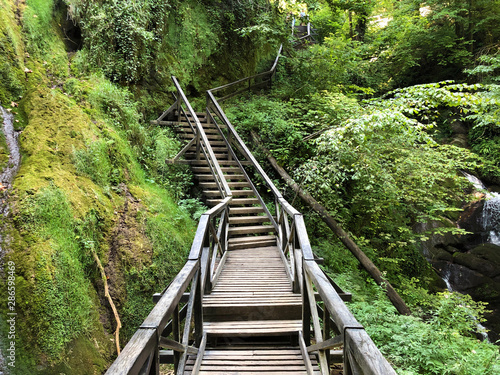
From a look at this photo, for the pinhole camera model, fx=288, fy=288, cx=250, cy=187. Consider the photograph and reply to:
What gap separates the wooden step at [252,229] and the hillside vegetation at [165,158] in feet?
3.17

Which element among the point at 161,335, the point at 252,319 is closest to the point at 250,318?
the point at 252,319

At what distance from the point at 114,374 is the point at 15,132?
431 cm

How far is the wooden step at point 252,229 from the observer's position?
21.1 ft

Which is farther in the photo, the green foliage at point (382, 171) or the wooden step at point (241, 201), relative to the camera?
the wooden step at point (241, 201)

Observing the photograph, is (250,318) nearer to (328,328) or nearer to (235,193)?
(328,328)

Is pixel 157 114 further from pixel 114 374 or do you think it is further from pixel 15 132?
pixel 114 374

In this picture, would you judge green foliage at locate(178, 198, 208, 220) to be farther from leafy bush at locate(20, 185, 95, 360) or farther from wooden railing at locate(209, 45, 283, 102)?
wooden railing at locate(209, 45, 283, 102)

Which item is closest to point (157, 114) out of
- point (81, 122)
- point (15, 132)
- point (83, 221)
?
point (81, 122)

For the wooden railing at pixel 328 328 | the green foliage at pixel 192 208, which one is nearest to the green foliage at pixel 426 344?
the wooden railing at pixel 328 328

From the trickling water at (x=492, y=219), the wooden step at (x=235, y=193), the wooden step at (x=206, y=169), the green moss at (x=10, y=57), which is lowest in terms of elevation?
the trickling water at (x=492, y=219)

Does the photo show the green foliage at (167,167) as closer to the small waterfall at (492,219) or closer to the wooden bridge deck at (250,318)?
the wooden bridge deck at (250,318)

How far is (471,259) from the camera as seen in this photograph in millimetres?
10172

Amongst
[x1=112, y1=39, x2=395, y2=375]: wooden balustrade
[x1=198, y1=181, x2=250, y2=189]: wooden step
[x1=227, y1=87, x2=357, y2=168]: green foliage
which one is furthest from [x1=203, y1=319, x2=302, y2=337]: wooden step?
[x1=227, y1=87, x2=357, y2=168]: green foliage

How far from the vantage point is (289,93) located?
10977mm
